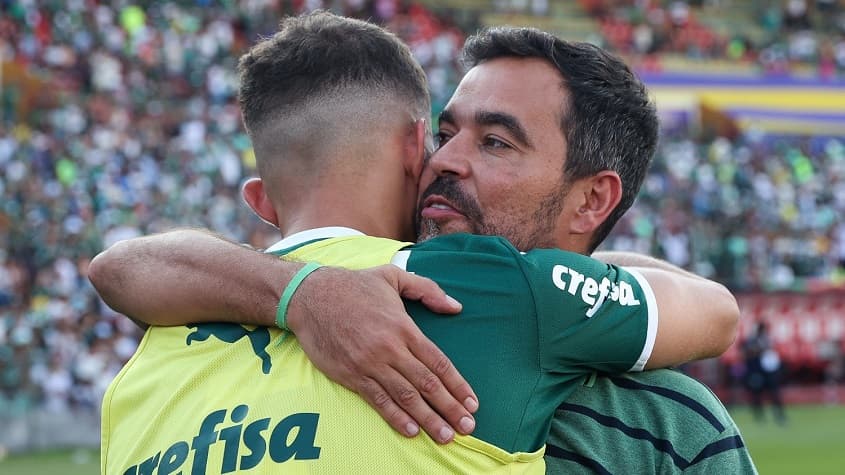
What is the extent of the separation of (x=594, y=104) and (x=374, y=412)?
916 millimetres

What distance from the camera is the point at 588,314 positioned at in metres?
2.41

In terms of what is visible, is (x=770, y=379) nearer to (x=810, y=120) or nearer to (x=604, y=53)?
(x=810, y=120)

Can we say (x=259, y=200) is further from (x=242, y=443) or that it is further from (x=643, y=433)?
(x=643, y=433)

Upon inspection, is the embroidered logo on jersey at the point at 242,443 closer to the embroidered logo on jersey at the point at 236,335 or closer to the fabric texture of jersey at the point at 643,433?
the embroidered logo on jersey at the point at 236,335

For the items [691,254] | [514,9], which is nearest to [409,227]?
[691,254]

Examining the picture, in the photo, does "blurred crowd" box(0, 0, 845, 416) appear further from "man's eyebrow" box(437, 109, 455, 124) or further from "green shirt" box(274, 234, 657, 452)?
"green shirt" box(274, 234, 657, 452)

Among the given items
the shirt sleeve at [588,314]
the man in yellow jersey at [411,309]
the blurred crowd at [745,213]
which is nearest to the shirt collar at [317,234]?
the man in yellow jersey at [411,309]

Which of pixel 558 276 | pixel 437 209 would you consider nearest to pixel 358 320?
pixel 558 276

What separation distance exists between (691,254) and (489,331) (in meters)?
19.9

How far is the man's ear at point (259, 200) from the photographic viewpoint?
2.79 meters

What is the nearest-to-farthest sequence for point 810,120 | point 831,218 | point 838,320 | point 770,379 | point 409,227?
1. point 409,227
2. point 770,379
3. point 838,320
4. point 831,218
5. point 810,120

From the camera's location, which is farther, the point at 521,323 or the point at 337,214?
the point at 337,214

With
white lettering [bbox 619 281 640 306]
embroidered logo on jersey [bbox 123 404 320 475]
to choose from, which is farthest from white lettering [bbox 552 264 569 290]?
embroidered logo on jersey [bbox 123 404 320 475]

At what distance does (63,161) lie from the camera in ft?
63.4
